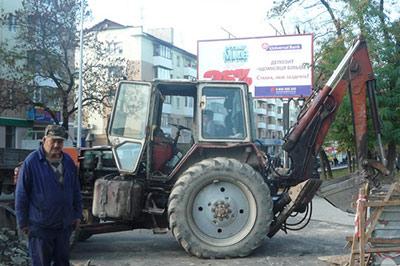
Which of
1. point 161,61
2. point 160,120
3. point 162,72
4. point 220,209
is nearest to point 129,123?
point 160,120

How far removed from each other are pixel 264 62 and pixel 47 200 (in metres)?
17.9

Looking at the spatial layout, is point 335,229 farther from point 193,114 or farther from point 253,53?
point 253,53

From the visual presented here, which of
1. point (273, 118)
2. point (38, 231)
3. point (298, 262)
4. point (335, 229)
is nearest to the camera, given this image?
point (38, 231)

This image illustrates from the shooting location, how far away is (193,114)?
894cm

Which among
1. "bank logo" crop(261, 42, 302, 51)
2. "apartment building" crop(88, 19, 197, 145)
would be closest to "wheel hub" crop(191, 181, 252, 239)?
"bank logo" crop(261, 42, 302, 51)

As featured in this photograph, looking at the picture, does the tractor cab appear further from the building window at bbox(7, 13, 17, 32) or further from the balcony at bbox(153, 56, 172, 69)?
the balcony at bbox(153, 56, 172, 69)

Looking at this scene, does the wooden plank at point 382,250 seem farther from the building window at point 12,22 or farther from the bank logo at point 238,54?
the building window at point 12,22

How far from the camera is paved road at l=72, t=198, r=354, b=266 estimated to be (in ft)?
26.7

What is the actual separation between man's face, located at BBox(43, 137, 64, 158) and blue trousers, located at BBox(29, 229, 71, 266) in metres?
0.74

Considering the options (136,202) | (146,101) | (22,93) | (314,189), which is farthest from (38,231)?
(22,93)

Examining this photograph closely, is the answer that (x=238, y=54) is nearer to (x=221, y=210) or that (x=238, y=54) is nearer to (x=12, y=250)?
(x=221, y=210)

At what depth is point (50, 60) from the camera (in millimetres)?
32469

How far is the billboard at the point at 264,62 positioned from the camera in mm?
21750

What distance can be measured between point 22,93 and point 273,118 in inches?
2717
